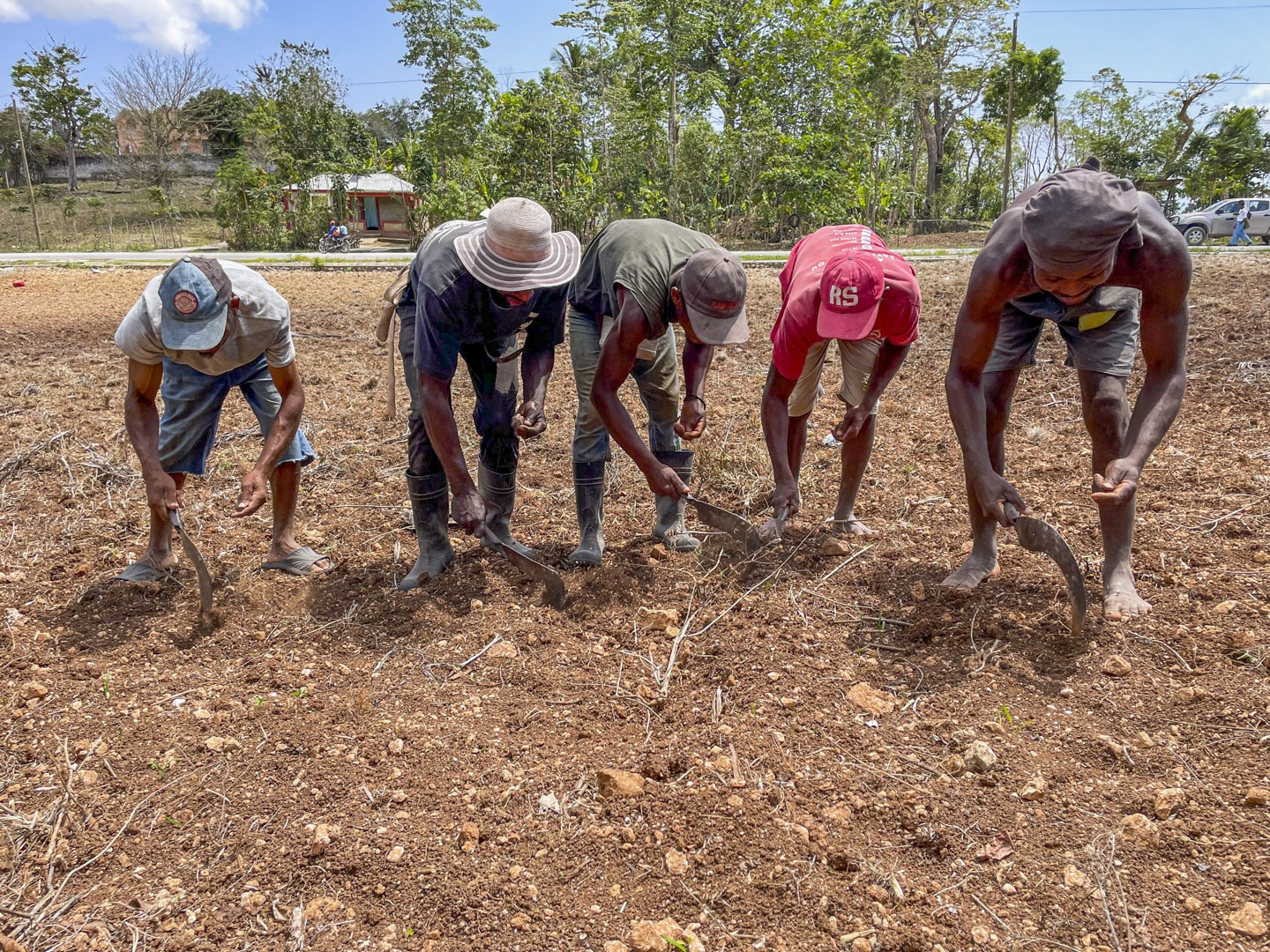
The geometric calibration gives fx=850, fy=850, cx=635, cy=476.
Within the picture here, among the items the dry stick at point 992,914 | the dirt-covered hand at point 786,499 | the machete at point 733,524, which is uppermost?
the dirt-covered hand at point 786,499

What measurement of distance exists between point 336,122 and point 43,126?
14.7 meters

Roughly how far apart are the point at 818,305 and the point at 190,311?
197 centimetres

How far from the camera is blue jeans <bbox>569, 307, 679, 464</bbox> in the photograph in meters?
3.13

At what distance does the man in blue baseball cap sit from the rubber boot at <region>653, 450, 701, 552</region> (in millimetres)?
1348

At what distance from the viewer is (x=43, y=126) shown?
101ft

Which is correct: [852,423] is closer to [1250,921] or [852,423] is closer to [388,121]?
[1250,921]

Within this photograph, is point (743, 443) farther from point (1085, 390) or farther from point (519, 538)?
point (1085, 390)

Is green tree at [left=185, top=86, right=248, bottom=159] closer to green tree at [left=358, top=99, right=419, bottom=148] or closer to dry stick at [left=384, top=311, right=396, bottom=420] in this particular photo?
green tree at [left=358, top=99, right=419, bottom=148]

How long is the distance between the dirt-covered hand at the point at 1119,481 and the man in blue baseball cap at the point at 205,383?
8.62ft

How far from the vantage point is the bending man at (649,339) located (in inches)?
103

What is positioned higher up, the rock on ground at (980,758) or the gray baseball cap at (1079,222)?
the gray baseball cap at (1079,222)

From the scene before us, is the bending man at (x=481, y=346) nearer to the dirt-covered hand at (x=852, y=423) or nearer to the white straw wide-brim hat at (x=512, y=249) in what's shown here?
the white straw wide-brim hat at (x=512, y=249)

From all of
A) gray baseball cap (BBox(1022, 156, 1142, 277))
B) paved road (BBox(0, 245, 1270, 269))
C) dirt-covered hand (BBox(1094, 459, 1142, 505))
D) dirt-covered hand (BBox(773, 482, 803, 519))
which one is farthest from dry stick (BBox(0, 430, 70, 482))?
paved road (BBox(0, 245, 1270, 269))

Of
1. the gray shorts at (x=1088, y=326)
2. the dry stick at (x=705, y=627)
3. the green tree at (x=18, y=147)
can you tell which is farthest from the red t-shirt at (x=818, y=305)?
the green tree at (x=18, y=147)
